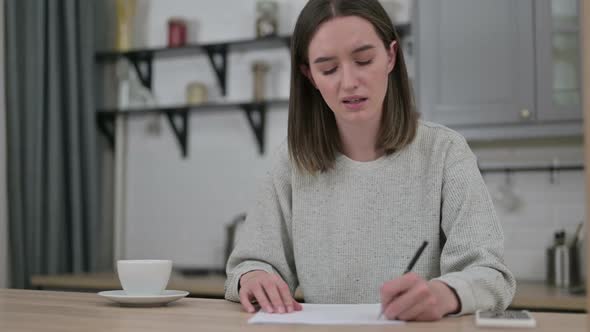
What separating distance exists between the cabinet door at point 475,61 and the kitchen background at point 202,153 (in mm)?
278

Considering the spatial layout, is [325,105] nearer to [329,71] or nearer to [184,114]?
[329,71]

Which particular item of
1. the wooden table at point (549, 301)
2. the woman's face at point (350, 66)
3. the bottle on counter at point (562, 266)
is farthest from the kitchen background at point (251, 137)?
the woman's face at point (350, 66)

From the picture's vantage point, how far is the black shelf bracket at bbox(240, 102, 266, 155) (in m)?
3.34

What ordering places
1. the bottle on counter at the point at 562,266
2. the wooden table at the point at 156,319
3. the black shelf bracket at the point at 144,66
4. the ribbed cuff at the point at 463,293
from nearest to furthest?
the wooden table at the point at 156,319 → the ribbed cuff at the point at 463,293 → the bottle on counter at the point at 562,266 → the black shelf bracket at the point at 144,66

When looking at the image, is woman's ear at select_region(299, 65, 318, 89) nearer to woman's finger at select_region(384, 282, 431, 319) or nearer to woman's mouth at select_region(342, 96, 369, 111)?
woman's mouth at select_region(342, 96, 369, 111)

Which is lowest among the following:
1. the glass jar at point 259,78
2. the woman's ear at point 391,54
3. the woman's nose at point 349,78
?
the woman's nose at point 349,78

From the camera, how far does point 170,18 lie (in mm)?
3588

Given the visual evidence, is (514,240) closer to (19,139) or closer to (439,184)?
(439,184)

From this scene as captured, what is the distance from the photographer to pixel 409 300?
1112 millimetres

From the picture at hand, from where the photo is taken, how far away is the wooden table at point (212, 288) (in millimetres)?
2465

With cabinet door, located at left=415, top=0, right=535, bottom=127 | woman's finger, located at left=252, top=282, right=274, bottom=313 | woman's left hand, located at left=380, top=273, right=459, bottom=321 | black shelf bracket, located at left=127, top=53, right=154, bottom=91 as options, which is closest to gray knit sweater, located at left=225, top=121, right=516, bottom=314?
woman's finger, located at left=252, top=282, right=274, bottom=313

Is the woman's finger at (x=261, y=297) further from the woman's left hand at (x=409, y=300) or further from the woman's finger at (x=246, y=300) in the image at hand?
the woman's left hand at (x=409, y=300)

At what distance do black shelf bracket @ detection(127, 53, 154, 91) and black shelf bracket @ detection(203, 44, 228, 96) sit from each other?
1.09 ft

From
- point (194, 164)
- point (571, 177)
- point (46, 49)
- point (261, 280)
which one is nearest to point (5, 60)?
point (46, 49)
